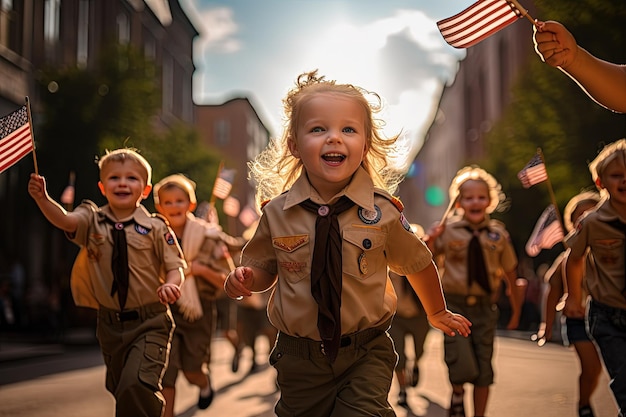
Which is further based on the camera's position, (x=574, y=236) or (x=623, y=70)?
(x=574, y=236)

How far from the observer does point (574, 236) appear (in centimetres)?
590

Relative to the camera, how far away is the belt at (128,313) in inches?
226

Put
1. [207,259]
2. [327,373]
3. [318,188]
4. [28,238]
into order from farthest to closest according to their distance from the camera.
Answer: [28,238]
[207,259]
[318,188]
[327,373]

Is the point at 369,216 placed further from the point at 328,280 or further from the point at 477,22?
the point at 477,22

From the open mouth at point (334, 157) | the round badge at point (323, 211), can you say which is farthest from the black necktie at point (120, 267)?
the open mouth at point (334, 157)

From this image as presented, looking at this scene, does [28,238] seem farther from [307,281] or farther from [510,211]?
[307,281]

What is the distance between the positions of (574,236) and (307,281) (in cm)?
255

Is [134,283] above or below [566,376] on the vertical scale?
above

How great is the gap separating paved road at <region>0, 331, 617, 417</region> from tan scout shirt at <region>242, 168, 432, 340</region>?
4336mm

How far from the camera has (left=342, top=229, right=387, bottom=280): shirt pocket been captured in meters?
4.05

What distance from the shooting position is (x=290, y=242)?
13.5 ft

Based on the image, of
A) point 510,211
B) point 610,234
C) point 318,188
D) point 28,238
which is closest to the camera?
point 318,188

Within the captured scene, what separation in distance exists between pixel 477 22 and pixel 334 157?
1490 millimetres

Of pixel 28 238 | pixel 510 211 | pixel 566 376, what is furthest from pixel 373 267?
pixel 510 211
